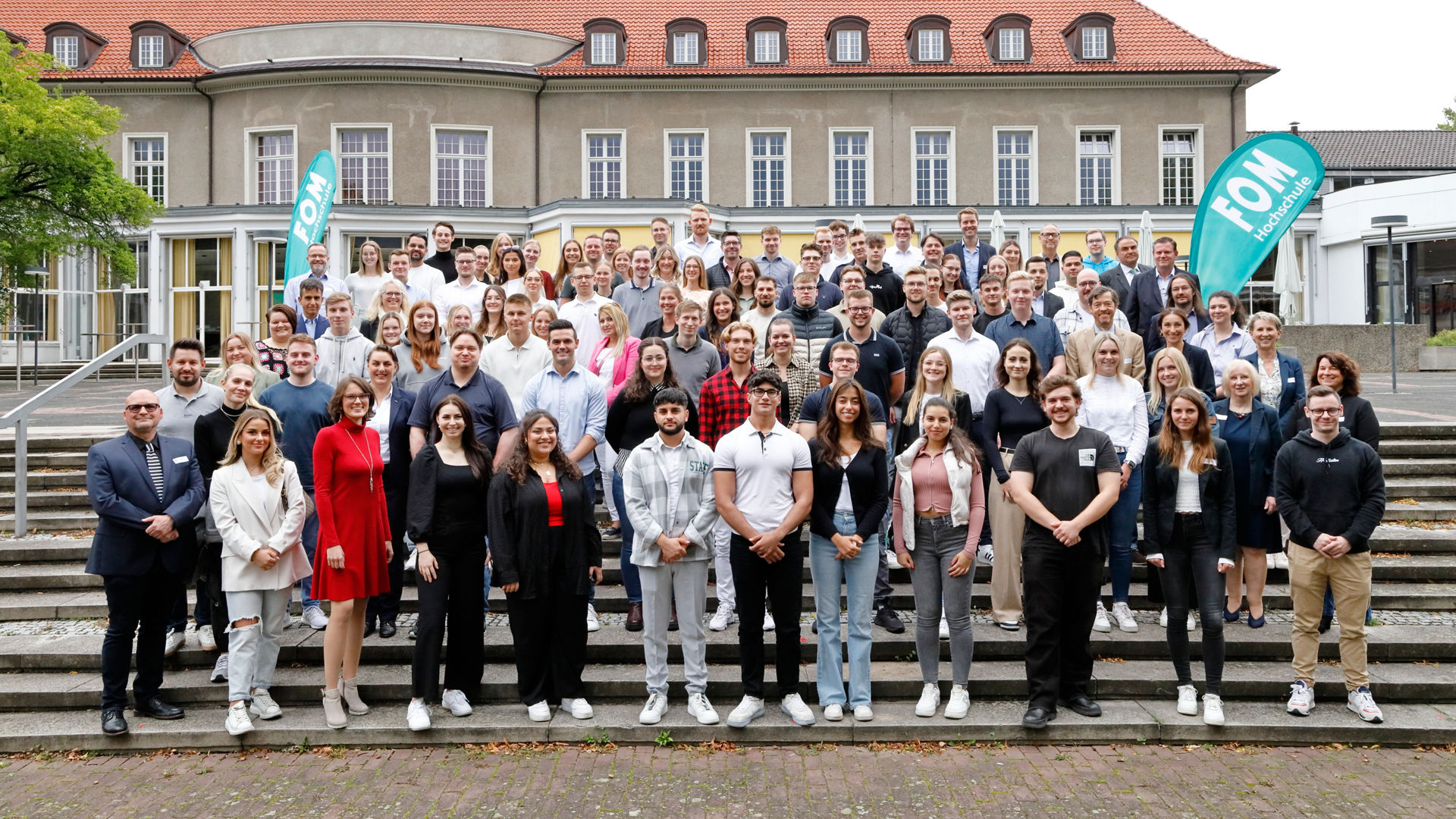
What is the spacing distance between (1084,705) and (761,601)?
203cm

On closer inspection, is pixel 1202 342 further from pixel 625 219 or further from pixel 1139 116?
pixel 1139 116

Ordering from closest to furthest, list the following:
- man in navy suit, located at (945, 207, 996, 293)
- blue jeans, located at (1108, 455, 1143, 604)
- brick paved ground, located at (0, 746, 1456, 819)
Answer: brick paved ground, located at (0, 746, 1456, 819) < blue jeans, located at (1108, 455, 1143, 604) < man in navy suit, located at (945, 207, 996, 293)

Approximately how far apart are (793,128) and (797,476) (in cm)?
2523

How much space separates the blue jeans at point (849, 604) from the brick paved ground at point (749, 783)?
0.44 metres

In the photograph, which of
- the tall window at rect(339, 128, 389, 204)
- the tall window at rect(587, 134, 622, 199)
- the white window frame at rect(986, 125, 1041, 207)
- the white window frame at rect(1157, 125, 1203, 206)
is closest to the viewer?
the tall window at rect(339, 128, 389, 204)

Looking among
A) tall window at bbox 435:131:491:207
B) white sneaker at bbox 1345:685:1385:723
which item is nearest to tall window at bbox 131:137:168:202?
tall window at bbox 435:131:491:207

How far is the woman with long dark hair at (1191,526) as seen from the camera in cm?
650

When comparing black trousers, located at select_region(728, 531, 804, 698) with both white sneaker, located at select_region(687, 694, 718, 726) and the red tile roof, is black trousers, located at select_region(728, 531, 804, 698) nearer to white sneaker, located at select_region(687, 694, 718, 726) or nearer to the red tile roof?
white sneaker, located at select_region(687, 694, 718, 726)

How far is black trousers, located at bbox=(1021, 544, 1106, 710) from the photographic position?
6516mm

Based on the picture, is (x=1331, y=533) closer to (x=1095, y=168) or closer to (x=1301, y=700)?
(x=1301, y=700)

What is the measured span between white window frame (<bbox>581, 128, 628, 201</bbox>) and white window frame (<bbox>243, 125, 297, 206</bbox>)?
Result: 7.40 metres

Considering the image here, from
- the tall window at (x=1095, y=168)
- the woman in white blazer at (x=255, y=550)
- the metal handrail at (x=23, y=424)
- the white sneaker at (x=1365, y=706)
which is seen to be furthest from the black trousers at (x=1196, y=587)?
the tall window at (x=1095, y=168)

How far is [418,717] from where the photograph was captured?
6.41 m

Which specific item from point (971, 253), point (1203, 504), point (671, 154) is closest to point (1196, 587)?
point (1203, 504)
